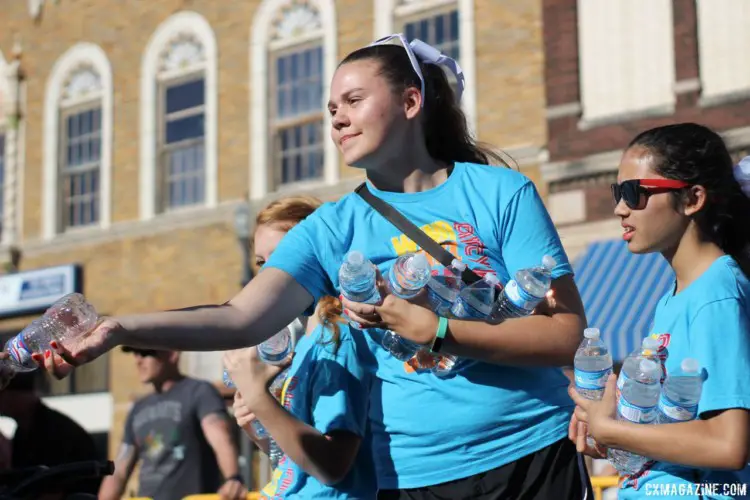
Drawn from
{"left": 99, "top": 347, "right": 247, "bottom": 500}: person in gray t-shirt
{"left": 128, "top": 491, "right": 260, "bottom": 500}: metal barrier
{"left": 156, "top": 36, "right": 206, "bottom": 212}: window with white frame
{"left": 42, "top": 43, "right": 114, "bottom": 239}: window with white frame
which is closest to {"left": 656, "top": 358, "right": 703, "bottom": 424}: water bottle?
{"left": 128, "top": 491, "right": 260, "bottom": 500}: metal barrier

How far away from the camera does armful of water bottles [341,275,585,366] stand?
3.22 metres

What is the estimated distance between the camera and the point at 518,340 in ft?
10.7

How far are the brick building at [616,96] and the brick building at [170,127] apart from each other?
479mm

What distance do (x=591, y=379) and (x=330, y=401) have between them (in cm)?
105

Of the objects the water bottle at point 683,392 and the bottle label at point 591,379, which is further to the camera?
the bottle label at point 591,379

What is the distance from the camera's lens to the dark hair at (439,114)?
3.79 m

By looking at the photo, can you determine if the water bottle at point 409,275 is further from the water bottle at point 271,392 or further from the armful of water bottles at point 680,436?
the water bottle at point 271,392

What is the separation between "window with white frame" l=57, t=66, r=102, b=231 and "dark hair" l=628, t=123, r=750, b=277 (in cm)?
1709

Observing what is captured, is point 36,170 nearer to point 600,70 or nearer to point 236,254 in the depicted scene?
point 236,254

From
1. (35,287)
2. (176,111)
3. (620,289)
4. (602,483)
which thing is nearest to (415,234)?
(602,483)

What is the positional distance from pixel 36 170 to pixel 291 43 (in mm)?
5183

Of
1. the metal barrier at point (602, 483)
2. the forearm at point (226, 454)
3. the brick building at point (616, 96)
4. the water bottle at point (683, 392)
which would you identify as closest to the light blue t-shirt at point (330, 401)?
the water bottle at point (683, 392)

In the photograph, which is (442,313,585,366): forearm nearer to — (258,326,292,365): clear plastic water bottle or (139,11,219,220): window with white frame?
(258,326,292,365): clear plastic water bottle

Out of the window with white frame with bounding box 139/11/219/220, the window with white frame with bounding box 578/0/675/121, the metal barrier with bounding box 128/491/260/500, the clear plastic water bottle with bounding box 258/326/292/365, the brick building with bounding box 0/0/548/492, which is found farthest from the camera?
the window with white frame with bounding box 139/11/219/220
